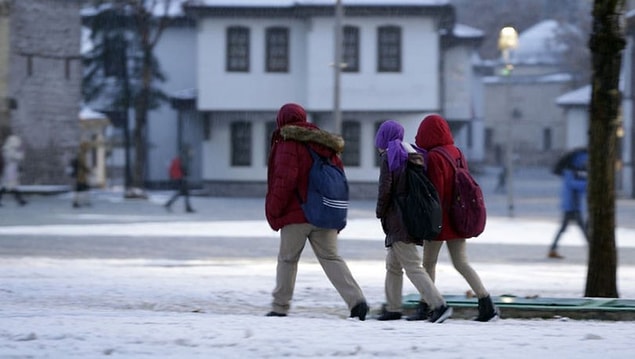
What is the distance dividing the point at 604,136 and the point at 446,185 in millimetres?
1803

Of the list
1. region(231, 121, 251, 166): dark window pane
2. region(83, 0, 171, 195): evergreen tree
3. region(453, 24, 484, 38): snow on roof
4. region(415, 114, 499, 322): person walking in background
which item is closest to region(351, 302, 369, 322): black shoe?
region(415, 114, 499, 322): person walking in background

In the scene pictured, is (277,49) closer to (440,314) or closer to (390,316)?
(390,316)

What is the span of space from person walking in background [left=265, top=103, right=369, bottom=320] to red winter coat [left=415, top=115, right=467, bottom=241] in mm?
668

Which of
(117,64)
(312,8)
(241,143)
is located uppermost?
(312,8)

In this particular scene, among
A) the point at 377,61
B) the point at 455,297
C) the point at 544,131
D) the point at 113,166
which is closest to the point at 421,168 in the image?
the point at 455,297

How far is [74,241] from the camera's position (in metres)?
22.3

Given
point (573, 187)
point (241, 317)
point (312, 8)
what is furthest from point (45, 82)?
point (241, 317)

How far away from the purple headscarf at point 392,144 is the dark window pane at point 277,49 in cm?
3755

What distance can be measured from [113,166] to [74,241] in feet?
158

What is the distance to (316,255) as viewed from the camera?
11.0 meters

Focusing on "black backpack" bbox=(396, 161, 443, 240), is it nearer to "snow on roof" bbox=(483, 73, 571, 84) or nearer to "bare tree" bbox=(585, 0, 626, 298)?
"bare tree" bbox=(585, 0, 626, 298)

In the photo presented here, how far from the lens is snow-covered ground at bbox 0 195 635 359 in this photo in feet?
26.1

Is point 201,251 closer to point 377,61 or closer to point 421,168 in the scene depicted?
point 421,168

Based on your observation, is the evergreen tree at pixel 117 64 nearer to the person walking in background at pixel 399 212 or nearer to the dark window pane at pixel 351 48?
the dark window pane at pixel 351 48
